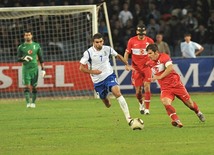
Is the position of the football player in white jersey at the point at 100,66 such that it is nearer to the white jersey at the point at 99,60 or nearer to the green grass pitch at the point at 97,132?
the white jersey at the point at 99,60

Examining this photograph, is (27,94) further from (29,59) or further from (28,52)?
(28,52)

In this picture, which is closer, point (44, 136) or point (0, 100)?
point (44, 136)

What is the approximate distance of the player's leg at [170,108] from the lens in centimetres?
1532

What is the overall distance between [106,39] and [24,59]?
7988 mm

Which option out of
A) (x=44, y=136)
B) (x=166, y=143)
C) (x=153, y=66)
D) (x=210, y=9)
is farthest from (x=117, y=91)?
(x=210, y=9)

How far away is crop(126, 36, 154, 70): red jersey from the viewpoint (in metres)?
20.4

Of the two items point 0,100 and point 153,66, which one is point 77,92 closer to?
point 0,100

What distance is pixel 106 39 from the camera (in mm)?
30234

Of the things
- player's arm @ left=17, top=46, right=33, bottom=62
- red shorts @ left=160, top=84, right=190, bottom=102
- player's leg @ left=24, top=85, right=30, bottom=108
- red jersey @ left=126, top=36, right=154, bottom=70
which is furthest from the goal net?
red shorts @ left=160, top=84, right=190, bottom=102

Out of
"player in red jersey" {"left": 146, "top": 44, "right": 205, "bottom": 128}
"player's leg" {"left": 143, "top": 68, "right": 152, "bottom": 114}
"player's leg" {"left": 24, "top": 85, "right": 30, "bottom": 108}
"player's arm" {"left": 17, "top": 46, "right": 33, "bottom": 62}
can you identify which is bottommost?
"player's leg" {"left": 24, "top": 85, "right": 30, "bottom": 108}

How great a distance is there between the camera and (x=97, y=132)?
49.4ft

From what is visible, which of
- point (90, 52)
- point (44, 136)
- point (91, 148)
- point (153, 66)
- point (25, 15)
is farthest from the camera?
point (25, 15)

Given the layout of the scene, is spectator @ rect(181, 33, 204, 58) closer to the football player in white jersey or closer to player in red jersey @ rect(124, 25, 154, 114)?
player in red jersey @ rect(124, 25, 154, 114)

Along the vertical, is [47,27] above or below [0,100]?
above
